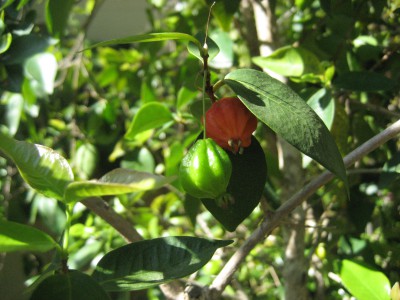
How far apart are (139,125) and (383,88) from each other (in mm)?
463

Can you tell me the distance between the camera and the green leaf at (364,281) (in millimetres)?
777

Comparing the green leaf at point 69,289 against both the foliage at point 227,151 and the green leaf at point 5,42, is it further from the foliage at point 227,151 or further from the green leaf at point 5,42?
the green leaf at point 5,42

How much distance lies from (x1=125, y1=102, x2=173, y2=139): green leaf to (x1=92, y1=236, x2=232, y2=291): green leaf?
1.43 feet

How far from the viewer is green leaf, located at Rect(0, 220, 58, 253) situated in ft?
1.64

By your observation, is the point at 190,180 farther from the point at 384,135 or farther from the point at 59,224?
the point at 59,224

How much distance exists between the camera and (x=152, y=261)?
581mm

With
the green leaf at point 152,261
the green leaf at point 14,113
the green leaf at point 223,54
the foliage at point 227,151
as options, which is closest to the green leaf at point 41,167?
the foliage at point 227,151

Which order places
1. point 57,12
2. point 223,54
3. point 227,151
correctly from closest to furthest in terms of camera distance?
point 227,151 → point 57,12 → point 223,54

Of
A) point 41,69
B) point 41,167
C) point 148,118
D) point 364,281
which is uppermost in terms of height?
point 41,167

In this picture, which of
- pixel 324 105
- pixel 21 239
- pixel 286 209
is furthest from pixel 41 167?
pixel 324 105

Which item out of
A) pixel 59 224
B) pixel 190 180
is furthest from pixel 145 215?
pixel 190 180

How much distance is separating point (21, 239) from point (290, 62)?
56 centimetres

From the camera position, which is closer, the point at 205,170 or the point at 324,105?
the point at 205,170

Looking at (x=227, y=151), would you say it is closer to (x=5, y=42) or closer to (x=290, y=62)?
(x=290, y=62)
